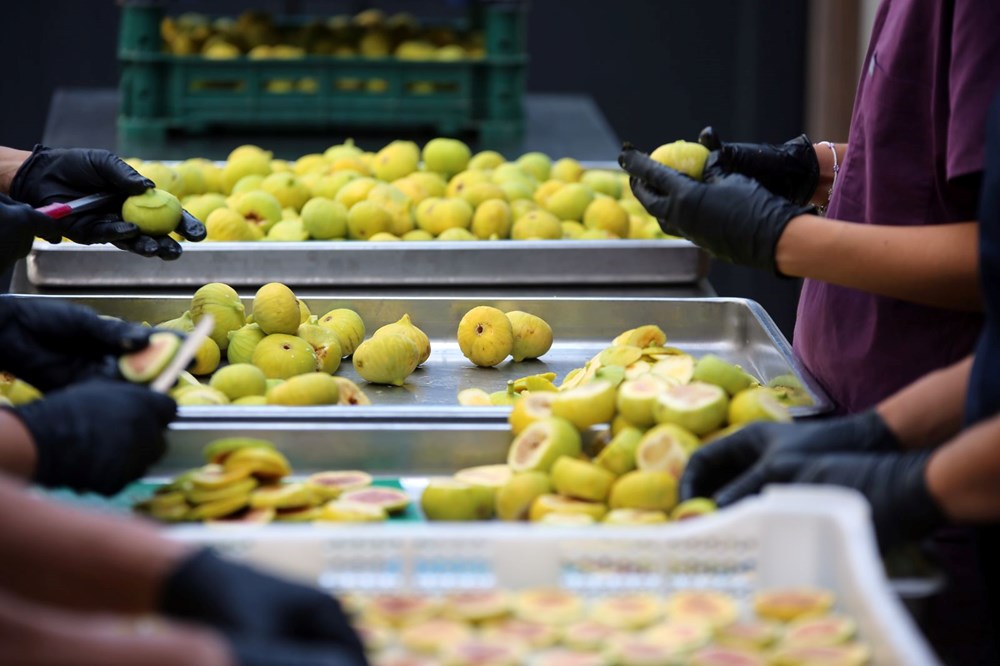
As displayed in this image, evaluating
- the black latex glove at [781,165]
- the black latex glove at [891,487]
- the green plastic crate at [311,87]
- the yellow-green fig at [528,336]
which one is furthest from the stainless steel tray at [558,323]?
the green plastic crate at [311,87]

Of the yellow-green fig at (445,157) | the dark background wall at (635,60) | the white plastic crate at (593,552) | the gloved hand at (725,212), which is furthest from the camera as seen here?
the dark background wall at (635,60)

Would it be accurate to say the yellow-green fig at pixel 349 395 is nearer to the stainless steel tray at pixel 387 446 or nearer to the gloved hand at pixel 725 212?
the stainless steel tray at pixel 387 446

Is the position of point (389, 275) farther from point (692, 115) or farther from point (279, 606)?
point (692, 115)

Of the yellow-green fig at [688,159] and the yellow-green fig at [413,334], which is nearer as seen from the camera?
the yellow-green fig at [688,159]

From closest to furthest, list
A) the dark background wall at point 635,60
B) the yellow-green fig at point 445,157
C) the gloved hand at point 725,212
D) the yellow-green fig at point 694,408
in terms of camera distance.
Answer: the yellow-green fig at point 694,408
the gloved hand at point 725,212
the yellow-green fig at point 445,157
the dark background wall at point 635,60

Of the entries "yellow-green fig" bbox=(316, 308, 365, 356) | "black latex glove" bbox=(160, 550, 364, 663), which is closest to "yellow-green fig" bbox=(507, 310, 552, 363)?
"yellow-green fig" bbox=(316, 308, 365, 356)

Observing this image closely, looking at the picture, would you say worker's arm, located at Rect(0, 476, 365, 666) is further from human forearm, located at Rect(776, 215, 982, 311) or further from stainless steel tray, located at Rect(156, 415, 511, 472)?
human forearm, located at Rect(776, 215, 982, 311)

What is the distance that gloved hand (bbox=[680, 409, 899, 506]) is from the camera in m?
1.59

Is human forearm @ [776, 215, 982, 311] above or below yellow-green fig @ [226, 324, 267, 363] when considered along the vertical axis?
above

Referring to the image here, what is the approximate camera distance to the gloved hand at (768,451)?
159 cm

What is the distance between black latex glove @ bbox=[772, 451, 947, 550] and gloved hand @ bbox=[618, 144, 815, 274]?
54cm

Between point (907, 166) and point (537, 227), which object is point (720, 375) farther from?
point (537, 227)

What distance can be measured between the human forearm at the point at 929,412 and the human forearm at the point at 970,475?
0.19m

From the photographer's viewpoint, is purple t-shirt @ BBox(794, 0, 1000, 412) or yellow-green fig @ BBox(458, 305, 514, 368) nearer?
purple t-shirt @ BBox(794, 0, 1000, 412)
